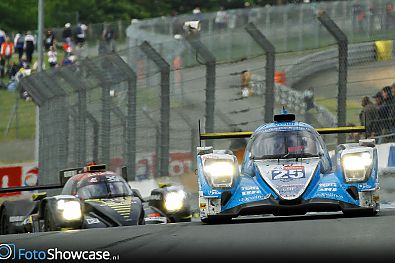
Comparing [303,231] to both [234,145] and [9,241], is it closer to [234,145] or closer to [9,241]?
[9,241]

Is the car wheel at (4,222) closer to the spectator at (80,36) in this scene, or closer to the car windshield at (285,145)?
the car windshield at (285,145)

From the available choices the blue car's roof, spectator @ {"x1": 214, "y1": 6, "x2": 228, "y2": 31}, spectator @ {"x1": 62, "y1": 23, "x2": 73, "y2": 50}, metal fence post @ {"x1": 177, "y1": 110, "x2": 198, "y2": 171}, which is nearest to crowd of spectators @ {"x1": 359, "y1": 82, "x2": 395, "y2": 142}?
metal fence post @ {"x1": 177, "y1": 110, "x2": 198, "y2": 171}

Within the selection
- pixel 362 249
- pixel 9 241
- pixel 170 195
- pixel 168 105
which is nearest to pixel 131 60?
pixel 168 105

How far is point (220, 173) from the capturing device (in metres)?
16.0

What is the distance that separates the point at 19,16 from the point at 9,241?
192ft

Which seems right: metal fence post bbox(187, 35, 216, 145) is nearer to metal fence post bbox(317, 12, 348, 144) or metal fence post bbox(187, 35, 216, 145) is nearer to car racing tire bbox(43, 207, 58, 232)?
metal fence post bbox(317, 12, 348, 144)

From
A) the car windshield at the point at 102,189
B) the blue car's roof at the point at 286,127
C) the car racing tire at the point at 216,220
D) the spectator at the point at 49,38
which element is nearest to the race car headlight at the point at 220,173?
the car racing tire at the point at 216,220

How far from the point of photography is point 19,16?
70.9m

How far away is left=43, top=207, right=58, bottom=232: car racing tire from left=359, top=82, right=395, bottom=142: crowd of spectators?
510cm

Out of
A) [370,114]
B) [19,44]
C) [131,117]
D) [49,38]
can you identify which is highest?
[49,38]

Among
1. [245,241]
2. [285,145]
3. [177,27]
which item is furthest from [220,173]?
[177,27]

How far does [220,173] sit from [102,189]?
13.5ft

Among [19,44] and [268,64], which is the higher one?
[19,44]

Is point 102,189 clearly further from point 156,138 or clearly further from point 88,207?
point 156,138
